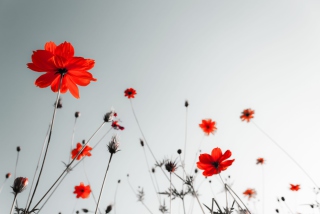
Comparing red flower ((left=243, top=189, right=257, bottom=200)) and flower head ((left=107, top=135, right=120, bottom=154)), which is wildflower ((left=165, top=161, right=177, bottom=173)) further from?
red flower ((left=243, top=189, right=257, bottom=200))

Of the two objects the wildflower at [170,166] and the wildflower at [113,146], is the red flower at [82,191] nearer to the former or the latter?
the wildflower at [170,166]

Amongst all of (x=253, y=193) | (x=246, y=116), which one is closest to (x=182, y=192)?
(x=246, y=116)

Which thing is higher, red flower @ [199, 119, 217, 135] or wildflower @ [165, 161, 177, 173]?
red flower @ [199, 119, 217, 135]

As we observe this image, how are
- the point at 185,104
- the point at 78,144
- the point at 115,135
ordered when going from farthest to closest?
1. the point at 185,104
2. the point at 78,144
3. the point at 115,135

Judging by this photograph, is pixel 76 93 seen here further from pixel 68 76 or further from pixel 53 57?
pixel 53 57

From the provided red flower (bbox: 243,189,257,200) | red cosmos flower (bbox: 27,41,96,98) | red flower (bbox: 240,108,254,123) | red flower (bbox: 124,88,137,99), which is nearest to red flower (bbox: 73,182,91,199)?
red flower (bbox: 124,88,137,99)

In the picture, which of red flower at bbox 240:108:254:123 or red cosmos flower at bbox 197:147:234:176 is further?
red flower at bbox 240:108:254:123

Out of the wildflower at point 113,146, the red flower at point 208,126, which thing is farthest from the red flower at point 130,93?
Result: the wildflower at point 113,146
